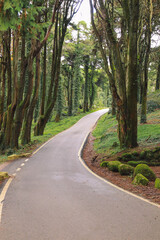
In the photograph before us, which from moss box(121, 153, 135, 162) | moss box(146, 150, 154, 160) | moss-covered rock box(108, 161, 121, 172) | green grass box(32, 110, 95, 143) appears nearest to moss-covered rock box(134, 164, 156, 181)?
moss-covered rock box(108, 161, 121, 172)

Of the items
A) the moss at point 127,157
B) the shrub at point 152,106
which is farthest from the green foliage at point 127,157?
the shrub at point 152,106

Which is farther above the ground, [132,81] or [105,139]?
[132,81]

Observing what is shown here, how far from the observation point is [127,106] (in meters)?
13.0

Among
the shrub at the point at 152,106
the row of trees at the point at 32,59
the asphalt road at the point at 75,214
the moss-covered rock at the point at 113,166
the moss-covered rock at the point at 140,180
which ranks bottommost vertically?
the moss-covered rock at the point at 113,166

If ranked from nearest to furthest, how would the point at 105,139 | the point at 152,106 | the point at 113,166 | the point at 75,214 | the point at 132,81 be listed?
the point at 75,214 < the point at 113,166 < the point at 132,81 < the point at 105,139 < the point at 152,106

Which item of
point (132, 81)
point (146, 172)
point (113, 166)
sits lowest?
point (113, 166)

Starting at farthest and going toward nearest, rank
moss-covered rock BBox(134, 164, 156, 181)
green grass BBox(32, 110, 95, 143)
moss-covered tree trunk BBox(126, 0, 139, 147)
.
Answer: green grass BBox(32, 110, 95, 143) → moss-covered tree trunk BBox(126, 0, 139, 147) → moss-covered rock BBox(134, 164, 156, 181)

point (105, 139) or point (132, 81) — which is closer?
point (132, 81)

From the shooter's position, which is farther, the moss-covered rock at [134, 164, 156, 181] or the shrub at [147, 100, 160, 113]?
the shrub at [147, 100, 160, 113]

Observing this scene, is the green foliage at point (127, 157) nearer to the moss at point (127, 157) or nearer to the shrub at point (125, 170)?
the moss at point (127, 157)

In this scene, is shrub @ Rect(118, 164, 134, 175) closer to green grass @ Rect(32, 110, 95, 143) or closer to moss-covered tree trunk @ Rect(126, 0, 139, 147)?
moss-covered tree trunk @ Rect(126, 0, 139, 147)

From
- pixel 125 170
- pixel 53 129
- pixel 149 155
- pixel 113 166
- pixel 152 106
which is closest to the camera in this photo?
pixel 125 170

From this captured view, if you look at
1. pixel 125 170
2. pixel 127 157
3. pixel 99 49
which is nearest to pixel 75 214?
pixel 125 170

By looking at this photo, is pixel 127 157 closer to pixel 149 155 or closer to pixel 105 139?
pixel 149 155
